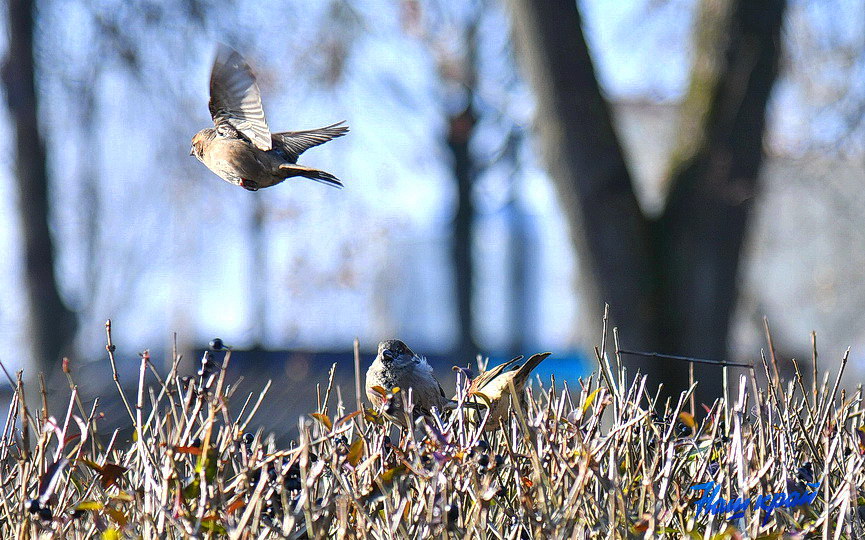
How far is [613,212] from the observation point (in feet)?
22.1

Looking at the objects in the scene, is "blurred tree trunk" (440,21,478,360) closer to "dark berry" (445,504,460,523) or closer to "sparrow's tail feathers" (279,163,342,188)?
"sparrow's tail feathers" (279,163,342,188)

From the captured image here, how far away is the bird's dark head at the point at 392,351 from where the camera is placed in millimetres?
3002

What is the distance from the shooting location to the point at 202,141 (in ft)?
9.07

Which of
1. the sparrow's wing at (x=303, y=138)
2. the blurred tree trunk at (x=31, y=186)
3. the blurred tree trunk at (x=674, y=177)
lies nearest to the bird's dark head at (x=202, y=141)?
the sparrow's wing at (x=303, y=138)

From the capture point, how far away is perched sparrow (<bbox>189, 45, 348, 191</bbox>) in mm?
2541

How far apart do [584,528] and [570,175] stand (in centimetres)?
469

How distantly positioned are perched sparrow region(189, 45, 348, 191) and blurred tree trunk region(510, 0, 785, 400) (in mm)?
4168

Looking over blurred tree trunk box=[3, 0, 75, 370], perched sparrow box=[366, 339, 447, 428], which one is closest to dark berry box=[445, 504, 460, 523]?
perched sparrow box=[366, 339, 447, 428]

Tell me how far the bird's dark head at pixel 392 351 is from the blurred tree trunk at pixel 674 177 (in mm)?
3831

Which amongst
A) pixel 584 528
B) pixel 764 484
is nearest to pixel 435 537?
pixel 584 528

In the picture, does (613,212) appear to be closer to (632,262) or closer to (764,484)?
(632,262)

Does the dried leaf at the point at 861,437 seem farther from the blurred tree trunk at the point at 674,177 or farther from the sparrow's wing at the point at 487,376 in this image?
the blurred tree trunk at the point at 674,177

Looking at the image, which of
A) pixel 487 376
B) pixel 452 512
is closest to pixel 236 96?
pixel 487 376

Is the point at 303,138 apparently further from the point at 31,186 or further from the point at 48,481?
the point at 31,186
